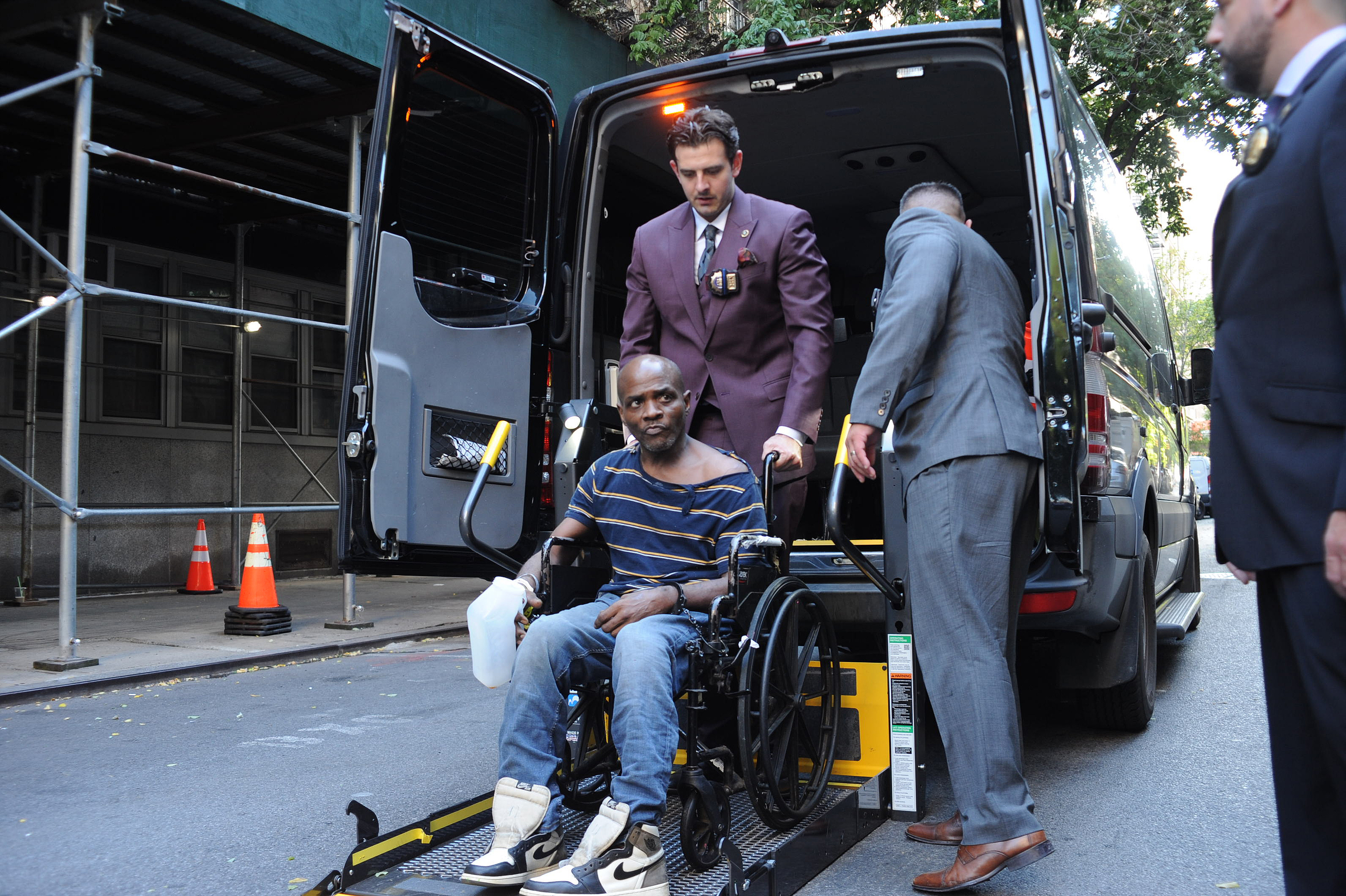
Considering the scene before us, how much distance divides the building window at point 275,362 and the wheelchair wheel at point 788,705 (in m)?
10.6

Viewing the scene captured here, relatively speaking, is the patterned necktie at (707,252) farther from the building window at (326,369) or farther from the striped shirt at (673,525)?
the building window at (326,369)

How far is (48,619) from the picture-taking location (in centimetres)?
918

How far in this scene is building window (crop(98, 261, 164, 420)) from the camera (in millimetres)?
11562

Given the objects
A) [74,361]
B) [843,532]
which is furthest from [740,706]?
[74,361]

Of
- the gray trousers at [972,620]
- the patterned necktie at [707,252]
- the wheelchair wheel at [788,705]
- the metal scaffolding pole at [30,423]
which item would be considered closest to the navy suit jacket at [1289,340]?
the gray trousers at [972,620]

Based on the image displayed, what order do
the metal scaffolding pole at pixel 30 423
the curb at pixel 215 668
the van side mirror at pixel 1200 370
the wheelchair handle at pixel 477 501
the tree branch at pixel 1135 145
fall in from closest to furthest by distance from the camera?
the wheelchair handle at pixel 477 501, the van side mirror at pixel 1200 370, the curb at pixel 215 668, the metal scaffolding pole at pixel 30 423, the tree branch at pixel 1135 145

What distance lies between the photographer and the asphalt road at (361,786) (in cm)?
316

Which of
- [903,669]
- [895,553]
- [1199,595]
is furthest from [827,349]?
[1199,595]

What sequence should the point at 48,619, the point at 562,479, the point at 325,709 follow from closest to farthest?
the point at 562,479 < the point at 325,709 < the point at 48,619

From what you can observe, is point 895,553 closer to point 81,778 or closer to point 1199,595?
point 81,778

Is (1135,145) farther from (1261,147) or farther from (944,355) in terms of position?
(1261,147)

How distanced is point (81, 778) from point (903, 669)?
10.5 feet

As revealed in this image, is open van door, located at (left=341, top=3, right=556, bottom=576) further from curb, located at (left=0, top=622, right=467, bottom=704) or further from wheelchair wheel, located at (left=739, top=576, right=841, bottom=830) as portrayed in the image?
curb, located at (left=0, top=622, right=467, bottom=704)

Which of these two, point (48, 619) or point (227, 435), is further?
point (227, 435)
